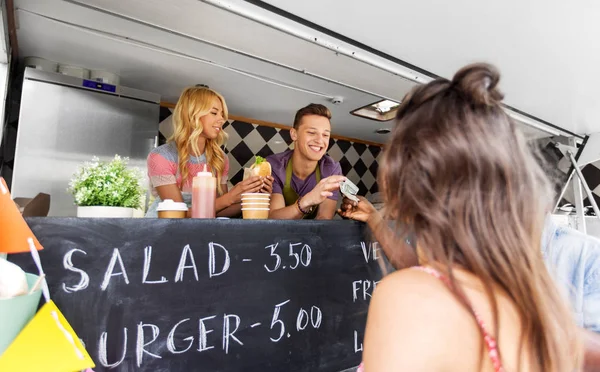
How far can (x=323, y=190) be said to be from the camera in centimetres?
134

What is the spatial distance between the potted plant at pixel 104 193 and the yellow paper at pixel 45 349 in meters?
0.34

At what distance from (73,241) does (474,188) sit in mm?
853

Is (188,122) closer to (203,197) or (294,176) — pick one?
(294,176)

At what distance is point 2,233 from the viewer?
66 cm

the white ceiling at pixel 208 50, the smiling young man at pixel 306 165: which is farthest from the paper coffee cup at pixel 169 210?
the white ceiling at pixel 208 50

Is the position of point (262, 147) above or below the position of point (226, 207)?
above

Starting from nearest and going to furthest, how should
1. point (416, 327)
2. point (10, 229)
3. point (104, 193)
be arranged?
1. point (416, 327)
2. point (10, 229)
3. point (104, 193)

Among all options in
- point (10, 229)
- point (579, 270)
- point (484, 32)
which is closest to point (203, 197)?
point (10, 229)

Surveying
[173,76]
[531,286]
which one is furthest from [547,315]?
[173,76]

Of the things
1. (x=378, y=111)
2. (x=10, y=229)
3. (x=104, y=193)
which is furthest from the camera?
(x=378, y=111)

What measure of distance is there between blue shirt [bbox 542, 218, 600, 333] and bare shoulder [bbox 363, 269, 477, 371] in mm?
490

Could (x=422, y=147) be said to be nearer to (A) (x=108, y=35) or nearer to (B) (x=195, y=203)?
(B) (x=195, y=203)

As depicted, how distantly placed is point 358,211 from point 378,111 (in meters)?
2.12

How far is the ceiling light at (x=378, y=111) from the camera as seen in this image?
305 centimetres
